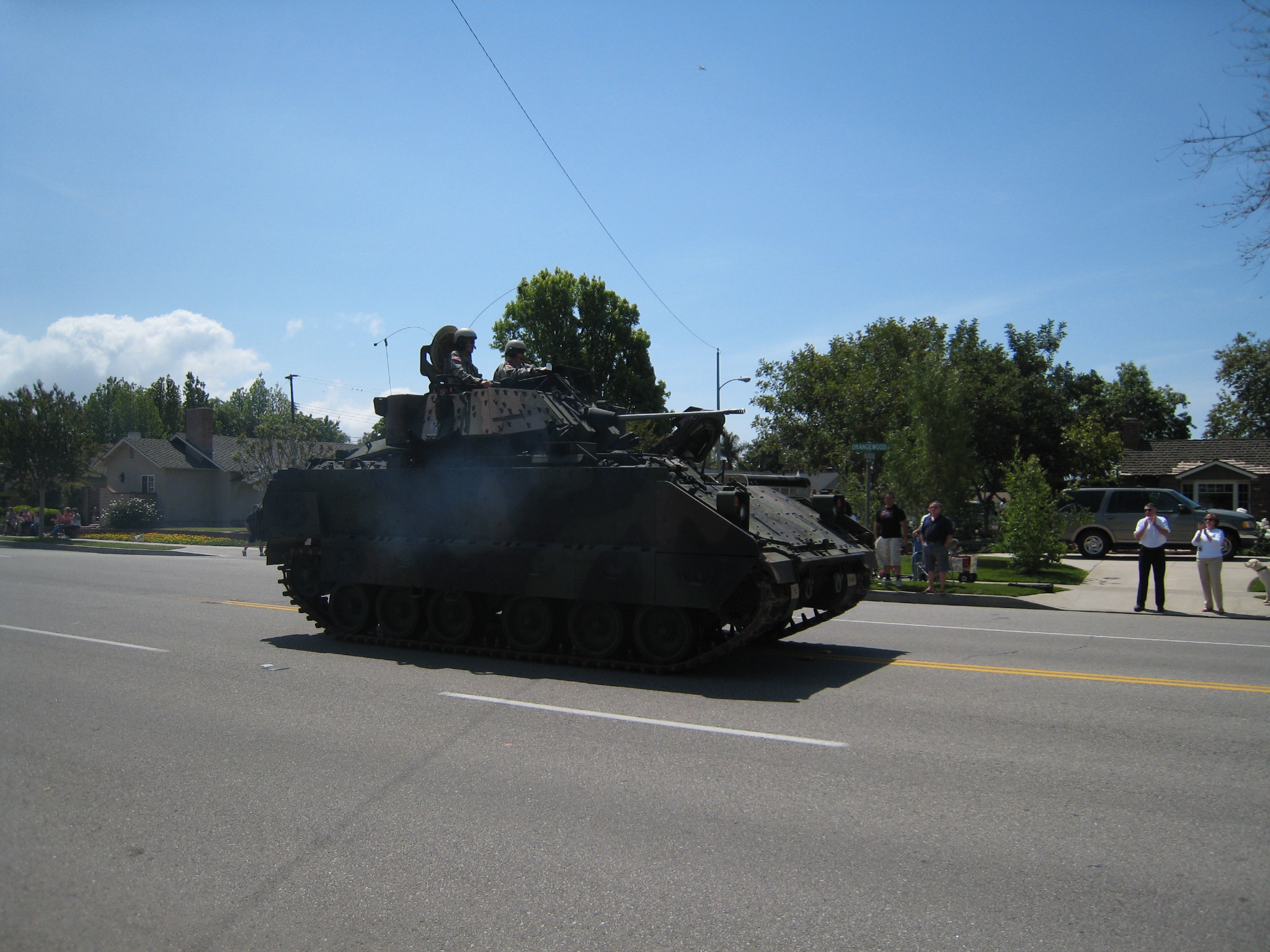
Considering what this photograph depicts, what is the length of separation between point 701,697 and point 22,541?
125ft

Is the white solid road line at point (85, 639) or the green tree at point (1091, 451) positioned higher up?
the green tree at point (1091, 451)

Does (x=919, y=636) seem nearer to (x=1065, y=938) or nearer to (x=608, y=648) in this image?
(x=608, y=648)

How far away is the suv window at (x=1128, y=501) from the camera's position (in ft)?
82.8

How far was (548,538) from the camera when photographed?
9.51m

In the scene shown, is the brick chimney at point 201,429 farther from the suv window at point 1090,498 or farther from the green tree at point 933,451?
the suv window at point 1090,498

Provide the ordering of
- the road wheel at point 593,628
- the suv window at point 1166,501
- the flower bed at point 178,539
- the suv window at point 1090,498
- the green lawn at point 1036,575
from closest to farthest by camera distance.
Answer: the road wheel at point 593,628 < the green lawn at point 1036,575 < the suv window at point 1166,501 < the suv window at point 1090,498 < the flower bed at point 178,539

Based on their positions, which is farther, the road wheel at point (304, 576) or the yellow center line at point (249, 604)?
the yellow center line at point (249, 604)

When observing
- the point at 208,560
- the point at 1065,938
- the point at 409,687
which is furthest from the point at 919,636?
the point at 208,560

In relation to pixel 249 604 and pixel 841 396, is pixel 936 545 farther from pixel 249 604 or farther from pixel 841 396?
pixel 841 396

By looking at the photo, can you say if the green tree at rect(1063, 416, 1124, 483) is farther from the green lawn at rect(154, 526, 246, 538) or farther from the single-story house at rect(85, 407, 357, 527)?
the single-story house at rect(85, 407, 357, 527)

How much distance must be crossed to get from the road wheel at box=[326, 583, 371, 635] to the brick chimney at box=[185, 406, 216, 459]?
44201 mm

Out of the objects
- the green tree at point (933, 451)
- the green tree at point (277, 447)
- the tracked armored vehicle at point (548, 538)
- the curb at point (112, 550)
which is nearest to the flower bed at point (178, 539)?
the curb at point (112, 550)

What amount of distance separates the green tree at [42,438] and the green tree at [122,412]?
45990 millimetres

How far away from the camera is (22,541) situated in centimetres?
3700
